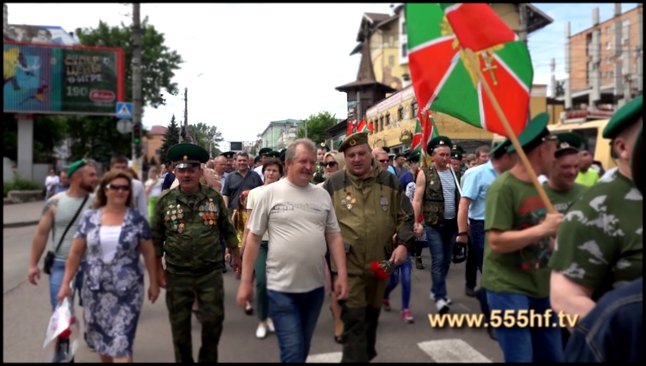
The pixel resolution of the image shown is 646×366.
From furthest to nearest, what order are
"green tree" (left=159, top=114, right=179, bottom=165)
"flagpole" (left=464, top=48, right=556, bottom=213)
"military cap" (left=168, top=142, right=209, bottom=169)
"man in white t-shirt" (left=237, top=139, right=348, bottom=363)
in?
"man in white t-shirt" (left=237, top=139, right=348, bottom=363), "military cap" (left=168, top=142, right=209, bottom=169), "green tree" (left=159, top=114, right=179, bottom=165), "flagpole" (left=464, top=48, right=556, bottom=213)

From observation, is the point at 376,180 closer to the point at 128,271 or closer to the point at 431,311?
the point at 431,311

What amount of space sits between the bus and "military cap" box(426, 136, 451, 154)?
65cm

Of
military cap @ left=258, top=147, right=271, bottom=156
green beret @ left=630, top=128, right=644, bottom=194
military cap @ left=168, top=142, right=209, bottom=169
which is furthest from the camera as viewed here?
military cap @ left=258, top=147, right=271, bottom=156

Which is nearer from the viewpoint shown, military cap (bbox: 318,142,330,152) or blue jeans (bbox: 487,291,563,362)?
blue jeans (bbox: 487,291,563,362)

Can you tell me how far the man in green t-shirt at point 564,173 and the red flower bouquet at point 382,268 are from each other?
1035mm

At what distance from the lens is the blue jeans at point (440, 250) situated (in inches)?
86.0

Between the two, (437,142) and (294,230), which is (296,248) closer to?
(294,230)

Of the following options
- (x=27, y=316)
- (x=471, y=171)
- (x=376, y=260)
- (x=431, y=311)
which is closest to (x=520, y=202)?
(x=471, y=171)

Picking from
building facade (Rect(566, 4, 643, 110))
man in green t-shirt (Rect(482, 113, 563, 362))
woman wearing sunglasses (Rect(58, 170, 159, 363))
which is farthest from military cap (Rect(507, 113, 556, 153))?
woman wearing sunglasses (Rect(58, 170, 159, 363))

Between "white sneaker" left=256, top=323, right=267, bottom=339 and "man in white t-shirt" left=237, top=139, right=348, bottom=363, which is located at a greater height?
"man in white t-shirt" left=237, top=139, right=348, bottom=363

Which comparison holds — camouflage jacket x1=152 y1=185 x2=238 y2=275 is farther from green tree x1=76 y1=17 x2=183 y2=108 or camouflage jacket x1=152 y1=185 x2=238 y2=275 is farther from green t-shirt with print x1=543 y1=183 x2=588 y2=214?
green t-shirt with print x1=543 y1=183 x2=588 y2=214

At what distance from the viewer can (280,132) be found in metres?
2.50

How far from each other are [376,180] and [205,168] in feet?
3.22

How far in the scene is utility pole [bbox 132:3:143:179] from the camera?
6.34 feet
